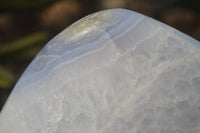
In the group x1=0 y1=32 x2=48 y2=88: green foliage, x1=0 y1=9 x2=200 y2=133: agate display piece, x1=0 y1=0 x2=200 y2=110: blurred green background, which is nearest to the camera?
x1=0 y1=9 x2=200 y2=133: agate display piece

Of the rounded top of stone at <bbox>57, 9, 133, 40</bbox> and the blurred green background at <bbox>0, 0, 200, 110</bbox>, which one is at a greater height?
the rounded top of stone at <bbox>57, 9, 133, 40</bbox>

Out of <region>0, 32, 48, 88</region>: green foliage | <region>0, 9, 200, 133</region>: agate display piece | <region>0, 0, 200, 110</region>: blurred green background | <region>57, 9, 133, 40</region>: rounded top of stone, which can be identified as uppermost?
<region>57, 9, 133, 40</region>: rounded top of stone

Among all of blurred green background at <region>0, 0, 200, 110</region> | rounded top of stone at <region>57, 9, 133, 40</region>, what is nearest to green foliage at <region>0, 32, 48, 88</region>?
blurred green background at <region>0, 0, 200, 110</region>

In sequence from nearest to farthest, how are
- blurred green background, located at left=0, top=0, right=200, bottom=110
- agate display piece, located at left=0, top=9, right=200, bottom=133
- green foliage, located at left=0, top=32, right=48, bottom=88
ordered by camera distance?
agate display piece, located at left=0, top=9, right=200, bottom=133 → green foliage, located at left=0, top=32, right=48, bottom=88 → blurred green background, located at left=0, top=0, right=200, bottom=110

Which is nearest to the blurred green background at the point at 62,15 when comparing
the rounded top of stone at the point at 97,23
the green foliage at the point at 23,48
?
the green foliage at the point at 23,48

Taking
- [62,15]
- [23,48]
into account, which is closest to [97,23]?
[23,48]

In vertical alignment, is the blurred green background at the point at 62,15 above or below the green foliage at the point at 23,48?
below

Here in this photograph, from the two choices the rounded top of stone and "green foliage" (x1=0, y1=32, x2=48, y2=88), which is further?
"green foliage" (x1=0, y1=32, x2=48, y2=88)

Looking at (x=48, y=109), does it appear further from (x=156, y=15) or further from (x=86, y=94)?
(x=156, y=15)

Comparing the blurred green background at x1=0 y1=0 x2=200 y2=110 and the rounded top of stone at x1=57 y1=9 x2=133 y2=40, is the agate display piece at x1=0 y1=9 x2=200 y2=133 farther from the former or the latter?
the blurred green background at x1=0 y1=0 x2=200 y2=110

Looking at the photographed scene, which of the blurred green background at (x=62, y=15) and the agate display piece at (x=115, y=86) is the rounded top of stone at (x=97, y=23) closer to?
the agate display piece at (x=115, y=86)
